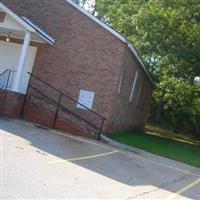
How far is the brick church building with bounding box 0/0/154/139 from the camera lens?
2014cm

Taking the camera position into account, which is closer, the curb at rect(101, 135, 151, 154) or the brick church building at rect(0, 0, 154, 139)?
the curb at rect(101, 135, 151, 154)

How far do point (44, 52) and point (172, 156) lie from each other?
25.5 ft

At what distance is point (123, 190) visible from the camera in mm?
10703

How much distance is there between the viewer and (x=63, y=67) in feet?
71.1

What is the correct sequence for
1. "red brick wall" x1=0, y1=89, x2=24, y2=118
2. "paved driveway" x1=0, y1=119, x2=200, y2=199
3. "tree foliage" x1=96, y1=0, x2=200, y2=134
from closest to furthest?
"paved driveway" x1=0, y1=119, x2=200, y2=199
"red brick wall" x1=0, y1=89, x2=24, y2=118
"tree foliage" x1=96, y1=0, x2=200, y2=134

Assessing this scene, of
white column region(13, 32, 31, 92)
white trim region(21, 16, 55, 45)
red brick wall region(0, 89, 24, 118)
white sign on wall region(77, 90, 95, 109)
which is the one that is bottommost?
red brick wall region(0, 89, 24, 118)

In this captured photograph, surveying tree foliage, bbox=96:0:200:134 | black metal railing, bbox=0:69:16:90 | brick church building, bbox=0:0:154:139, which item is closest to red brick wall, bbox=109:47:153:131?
brick church building, bbox=0:0:154:139

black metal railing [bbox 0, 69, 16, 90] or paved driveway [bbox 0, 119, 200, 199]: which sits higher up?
Answer: black metal railing [bbox 0, 69, 16, 90]

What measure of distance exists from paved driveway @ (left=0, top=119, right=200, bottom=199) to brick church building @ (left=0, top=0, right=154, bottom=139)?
7.69 feet

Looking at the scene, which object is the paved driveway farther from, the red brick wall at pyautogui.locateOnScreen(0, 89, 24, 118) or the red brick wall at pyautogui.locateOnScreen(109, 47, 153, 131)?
the red brick wall at pyautogui.locateOnScreen(109, 47, 153, 131)

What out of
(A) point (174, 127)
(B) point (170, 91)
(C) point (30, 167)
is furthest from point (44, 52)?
(A) point (174, 127)

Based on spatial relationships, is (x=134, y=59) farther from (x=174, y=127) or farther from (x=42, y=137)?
(x=174, y=127)

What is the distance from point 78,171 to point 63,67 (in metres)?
10.6

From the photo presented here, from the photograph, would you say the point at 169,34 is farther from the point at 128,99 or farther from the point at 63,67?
the point at 63,67
